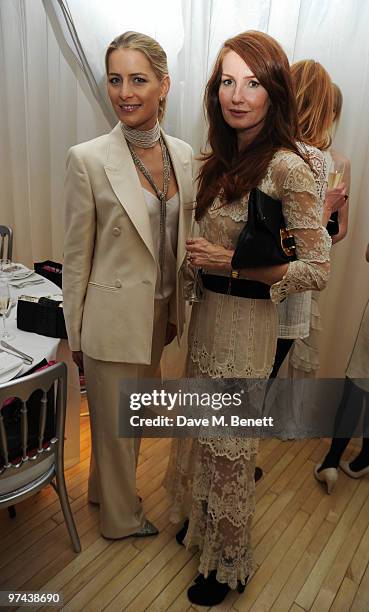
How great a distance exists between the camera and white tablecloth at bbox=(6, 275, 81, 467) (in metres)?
1.54

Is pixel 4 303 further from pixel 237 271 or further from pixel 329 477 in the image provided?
pixel 329 477

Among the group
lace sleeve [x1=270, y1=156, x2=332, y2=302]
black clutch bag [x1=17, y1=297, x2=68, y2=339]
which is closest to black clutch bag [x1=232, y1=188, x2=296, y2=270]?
lace sleeve [x1=270, y1=156, x2=332, y2=302]

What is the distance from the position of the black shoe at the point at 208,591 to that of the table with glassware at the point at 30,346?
807 millimetres

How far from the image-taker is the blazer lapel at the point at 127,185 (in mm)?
1271

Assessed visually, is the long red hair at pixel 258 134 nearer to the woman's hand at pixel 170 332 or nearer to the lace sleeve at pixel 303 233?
the lace sleeve at pixel 303 233

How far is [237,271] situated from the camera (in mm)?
1229

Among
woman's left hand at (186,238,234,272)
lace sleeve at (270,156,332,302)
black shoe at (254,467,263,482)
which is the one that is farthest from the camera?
black shoe at (254,467,263,482)

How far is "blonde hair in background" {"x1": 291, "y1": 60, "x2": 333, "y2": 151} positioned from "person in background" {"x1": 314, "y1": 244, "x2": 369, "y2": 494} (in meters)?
0.73

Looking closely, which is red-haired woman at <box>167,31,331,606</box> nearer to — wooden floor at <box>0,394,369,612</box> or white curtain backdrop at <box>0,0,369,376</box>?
wooden floor at <box>0,394,369,612</box>

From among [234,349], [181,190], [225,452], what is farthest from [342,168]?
→ [225,452]

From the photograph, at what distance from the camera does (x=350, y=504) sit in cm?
199

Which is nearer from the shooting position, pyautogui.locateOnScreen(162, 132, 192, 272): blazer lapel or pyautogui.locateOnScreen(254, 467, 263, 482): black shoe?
pyautogui.locateOnScreen(162, 132, 192, 272): blazer lapel

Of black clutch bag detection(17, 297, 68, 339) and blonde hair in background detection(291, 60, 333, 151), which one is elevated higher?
blonde hair in background detection(291, 60, 333, 151)

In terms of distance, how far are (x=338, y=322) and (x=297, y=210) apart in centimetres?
128
